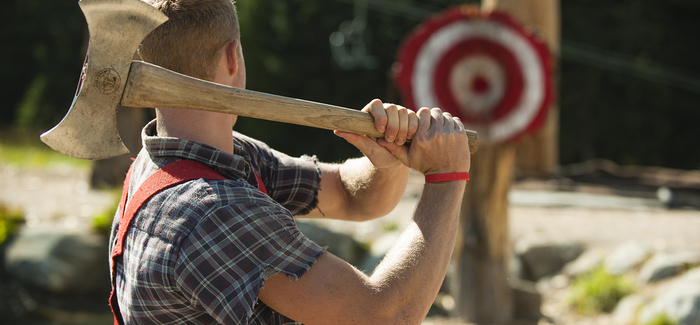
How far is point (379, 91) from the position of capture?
14773mm

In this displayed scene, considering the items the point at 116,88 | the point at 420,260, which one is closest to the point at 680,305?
the point at 420,260

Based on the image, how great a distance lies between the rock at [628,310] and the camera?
4273 mm

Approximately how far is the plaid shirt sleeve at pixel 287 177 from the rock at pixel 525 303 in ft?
10.6

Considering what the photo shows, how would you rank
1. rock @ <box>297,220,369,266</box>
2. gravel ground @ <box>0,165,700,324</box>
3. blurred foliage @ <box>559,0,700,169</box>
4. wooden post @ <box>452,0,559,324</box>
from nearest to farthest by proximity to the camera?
wooden post @ <box>452,0,559,324</box> → gravel ground @ <box>0,165,700,324</box> → rock @ <box>297,220,369,266</box> → blurred foliage @ <box>559,0,700,169</box>

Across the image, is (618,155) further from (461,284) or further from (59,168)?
(59,168)

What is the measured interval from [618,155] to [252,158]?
13748 mm

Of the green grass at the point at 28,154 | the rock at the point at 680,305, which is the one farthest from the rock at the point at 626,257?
the green grass at the point at 28,154

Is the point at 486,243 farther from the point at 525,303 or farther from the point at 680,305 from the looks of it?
the point at 680,305

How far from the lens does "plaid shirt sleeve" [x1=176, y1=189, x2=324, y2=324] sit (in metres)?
1.18

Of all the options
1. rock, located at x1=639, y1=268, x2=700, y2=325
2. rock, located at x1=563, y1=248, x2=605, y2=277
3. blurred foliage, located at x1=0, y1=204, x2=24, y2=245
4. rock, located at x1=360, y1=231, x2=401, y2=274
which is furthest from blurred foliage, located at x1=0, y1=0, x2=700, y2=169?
rock, located at x1=639, y1=268, x2=700, y2=325

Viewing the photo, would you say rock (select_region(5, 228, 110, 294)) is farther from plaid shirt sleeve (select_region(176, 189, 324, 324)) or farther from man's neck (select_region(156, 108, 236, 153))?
plaid shirt sleeve (select_region(176, 189, 324, 324))

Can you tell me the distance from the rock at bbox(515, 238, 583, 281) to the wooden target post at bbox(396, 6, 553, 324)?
1652mm

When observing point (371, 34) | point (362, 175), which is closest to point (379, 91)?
point (371, 34)

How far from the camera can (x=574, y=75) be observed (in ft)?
45.9
